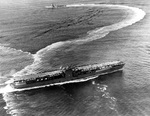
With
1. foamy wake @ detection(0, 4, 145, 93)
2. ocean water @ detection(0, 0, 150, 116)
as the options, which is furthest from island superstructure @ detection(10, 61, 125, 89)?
foamy wake @ detection(0, 4, 145, 93)

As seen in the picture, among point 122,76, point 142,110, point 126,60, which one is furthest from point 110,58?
point 142,110

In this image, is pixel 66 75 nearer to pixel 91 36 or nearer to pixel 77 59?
pixel 77 59

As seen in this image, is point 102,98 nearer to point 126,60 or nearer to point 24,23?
point 126,60

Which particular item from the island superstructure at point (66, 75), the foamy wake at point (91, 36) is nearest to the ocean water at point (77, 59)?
the foamy wake at point (91, 36)

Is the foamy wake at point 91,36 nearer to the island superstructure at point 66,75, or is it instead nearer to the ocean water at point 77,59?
the ocean water at point 77,59

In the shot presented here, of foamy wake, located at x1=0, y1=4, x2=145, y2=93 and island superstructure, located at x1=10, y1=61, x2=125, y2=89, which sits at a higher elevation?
foamy wake, located at x1=0, y1=4, x2=145, y2=93

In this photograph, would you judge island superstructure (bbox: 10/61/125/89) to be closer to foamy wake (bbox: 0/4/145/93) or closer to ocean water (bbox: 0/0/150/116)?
ocean water (bbox: 0/0/150/116)

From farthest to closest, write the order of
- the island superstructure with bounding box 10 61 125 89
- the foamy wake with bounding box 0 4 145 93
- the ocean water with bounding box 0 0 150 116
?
the foamy wake with bounding box 0 4 145 93 → the island superstructure with bounding box 10 61 125 89 → the ocean water with bounding box 0 0 150 116
